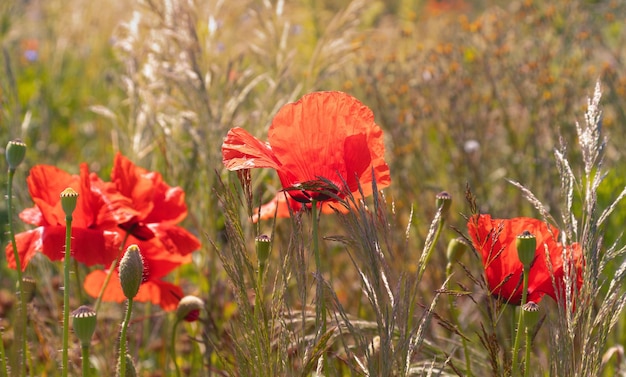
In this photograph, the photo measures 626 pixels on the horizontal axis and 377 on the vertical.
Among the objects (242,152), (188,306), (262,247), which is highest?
(242,152)

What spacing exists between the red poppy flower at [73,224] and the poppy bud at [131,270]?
0.35 metres

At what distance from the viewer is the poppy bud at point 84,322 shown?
0.96 meters

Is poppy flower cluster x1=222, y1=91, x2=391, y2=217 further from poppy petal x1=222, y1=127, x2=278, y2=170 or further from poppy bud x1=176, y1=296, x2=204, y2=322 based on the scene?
poppy bud x1=176, y1=296, x2=204, y2=322

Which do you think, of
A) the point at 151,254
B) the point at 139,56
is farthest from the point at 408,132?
the point at 151,254

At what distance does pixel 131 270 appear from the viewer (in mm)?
1010

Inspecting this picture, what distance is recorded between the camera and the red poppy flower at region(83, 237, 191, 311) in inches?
59.9

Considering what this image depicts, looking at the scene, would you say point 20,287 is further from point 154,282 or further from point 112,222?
point 154,282

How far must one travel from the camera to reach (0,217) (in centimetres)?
217

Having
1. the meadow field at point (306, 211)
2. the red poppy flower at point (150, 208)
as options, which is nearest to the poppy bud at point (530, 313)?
the meadow field at point (306, 211)

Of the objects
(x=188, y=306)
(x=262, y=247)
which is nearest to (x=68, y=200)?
(x=262, y=247)

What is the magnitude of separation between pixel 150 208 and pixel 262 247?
0.48 metres

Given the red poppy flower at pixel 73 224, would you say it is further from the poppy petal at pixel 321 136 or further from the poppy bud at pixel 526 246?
the poppy bud at pixel 526 246

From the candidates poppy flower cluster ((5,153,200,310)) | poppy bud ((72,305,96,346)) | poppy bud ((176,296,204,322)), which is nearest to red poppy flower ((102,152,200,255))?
poppy flower cluster ((5,153,200,310))

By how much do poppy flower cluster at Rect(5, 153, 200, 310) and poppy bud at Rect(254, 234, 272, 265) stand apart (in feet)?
1.03
